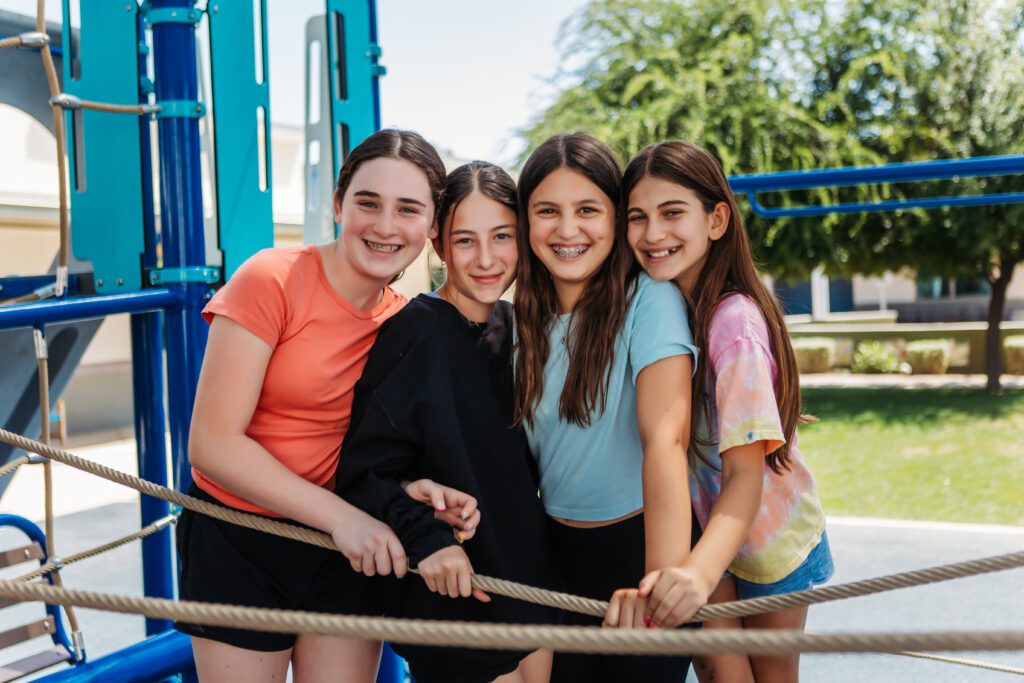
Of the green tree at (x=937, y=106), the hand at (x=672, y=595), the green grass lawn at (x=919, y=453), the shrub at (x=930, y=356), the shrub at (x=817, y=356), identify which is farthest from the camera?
the shrub at (x=817, y=356)

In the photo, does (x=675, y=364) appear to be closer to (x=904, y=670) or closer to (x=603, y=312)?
(x=603, y=312)

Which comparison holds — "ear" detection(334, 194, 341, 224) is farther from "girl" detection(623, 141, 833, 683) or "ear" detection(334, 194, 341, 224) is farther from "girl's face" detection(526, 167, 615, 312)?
"girl" detection(623, 141, 833, 683)

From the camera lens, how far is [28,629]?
252cm

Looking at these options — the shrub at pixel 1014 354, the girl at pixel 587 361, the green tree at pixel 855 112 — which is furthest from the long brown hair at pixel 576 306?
the shrub at pixel 1014 354

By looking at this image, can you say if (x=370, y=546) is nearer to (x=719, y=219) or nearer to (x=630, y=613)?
(x=630, y=613)

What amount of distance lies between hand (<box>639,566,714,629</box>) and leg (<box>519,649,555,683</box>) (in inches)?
16.6

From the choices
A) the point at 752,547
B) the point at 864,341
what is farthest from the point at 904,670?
the point at 864,341

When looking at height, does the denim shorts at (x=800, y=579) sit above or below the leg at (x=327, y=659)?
above

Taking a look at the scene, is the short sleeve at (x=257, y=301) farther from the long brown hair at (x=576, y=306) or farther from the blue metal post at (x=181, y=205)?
the blue metal post at (x=181, y=205)

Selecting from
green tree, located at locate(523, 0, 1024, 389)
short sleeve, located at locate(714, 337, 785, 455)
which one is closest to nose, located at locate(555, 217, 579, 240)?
short sleeve, located at locate(714, 337, 785, 455)

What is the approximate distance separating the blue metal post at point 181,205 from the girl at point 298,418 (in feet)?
2.38

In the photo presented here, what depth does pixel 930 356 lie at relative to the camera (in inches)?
518

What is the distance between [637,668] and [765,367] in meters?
0.58

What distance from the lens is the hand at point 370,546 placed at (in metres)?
1.42
